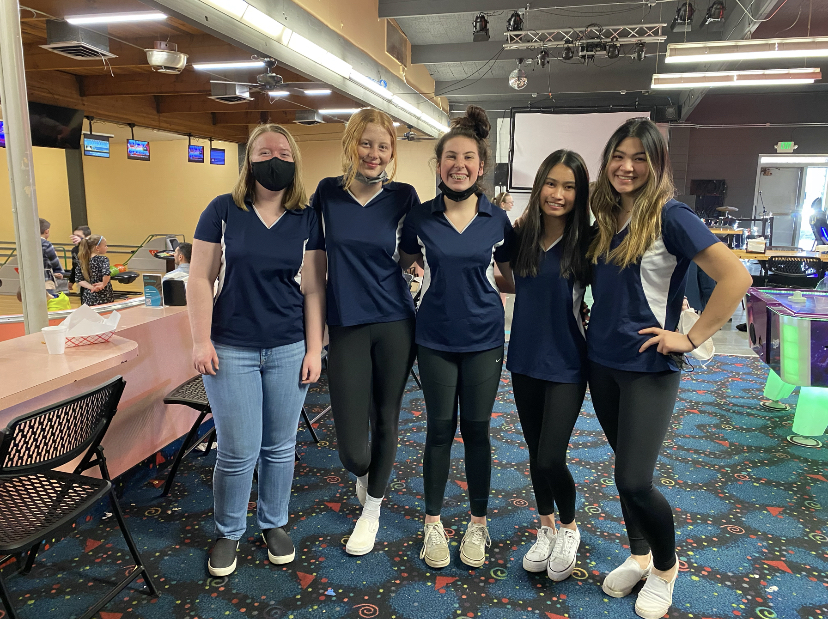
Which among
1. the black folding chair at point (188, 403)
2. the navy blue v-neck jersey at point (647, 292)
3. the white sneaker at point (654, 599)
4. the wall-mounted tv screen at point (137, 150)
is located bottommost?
the white sneaker at point (654, 599)

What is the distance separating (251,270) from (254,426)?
0.56m

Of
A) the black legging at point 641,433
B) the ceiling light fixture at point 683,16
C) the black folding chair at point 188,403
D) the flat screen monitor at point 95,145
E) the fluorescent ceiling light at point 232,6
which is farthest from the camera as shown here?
the flat screen monitor at point 95,145

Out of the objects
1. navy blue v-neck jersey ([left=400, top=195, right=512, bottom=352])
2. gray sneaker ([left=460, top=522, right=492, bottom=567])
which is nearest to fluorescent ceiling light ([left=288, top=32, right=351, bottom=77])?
navy blue v-neck jersey ([left=400, top=195, right=512, bottom=352])

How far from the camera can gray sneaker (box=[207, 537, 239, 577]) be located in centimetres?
205

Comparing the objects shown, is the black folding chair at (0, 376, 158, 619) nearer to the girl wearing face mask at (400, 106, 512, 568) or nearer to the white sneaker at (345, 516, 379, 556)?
the white sneaker at (345, 516, 379, 556)

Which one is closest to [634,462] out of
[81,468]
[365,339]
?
[365,339]

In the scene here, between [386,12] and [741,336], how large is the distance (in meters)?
6.00

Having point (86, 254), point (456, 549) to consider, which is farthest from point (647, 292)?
point (86, 254)

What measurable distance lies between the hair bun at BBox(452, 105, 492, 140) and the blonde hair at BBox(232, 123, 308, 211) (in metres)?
0.60

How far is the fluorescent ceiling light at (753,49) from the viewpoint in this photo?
583cm

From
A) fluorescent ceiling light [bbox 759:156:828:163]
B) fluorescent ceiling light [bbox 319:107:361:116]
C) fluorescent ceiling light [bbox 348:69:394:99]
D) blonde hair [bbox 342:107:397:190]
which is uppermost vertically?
fluorescent ceiling light [bbox 319:107:361:116]

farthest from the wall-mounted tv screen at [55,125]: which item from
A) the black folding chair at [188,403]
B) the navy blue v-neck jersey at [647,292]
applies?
the navy blue v-neck jersey at [647,292]

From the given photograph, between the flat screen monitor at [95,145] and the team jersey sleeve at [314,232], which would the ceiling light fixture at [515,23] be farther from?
the flat screen monitor at [95,145]

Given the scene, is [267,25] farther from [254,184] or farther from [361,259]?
[361,259]
